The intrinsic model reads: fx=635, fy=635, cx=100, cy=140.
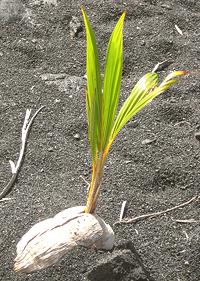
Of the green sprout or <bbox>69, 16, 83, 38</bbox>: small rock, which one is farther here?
<bbox>69, 16, 83, 38</bbox>: small rock

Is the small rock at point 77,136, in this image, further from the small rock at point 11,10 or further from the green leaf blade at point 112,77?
the small rock at point 11,10

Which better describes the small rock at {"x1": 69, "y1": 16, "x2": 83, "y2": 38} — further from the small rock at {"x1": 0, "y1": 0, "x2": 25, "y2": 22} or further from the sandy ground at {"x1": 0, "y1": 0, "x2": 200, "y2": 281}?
the small rock at {"x1": 0, "y1": 0, "x2": 25, "y2": 22}

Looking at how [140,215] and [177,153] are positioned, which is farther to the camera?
[177,153]

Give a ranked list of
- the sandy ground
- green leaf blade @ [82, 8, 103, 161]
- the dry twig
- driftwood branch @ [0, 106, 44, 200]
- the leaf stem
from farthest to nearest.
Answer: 1. the dry twig
2. driftwood branch @ [0, 106, 44, 200]
3. the sandy ground
4. the leaf stem
5. green leaf blade @ [82, 8, 103, 161]

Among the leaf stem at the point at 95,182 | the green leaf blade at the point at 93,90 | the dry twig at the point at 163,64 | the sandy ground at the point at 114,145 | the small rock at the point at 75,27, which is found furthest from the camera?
the small rock at the point at 75,27

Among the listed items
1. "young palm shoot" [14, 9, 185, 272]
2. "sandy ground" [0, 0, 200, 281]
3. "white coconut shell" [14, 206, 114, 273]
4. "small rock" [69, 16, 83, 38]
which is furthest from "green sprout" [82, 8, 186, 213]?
"small rock" [69, 16, 83, 38]

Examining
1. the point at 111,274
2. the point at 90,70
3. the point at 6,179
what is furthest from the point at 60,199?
the point at 90,70

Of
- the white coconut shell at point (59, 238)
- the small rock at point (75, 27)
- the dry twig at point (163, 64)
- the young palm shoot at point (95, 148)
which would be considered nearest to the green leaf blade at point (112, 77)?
the young palm shoot at point (95, 148)

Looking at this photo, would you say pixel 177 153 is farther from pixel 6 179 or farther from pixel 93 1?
pixel 93 1
